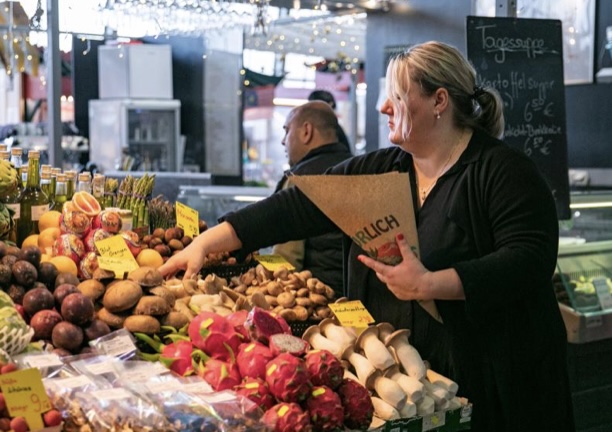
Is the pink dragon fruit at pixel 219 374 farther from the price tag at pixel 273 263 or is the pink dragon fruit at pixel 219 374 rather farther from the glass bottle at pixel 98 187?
the glass bottle at pixel 98 187

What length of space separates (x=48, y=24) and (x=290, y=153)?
140cm

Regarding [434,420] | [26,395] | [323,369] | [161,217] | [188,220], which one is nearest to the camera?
[26,395]

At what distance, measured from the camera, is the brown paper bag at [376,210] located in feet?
8.65

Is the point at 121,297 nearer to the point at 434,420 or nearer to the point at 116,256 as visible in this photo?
the point at 116,256

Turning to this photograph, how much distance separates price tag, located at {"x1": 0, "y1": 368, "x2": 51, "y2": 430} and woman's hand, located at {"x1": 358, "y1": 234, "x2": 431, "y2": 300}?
1.04 m

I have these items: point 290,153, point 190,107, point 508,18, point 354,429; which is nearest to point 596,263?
point 508,18

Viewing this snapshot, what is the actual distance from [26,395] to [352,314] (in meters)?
1.19

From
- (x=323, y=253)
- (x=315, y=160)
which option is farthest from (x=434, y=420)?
(x=315, y=160)

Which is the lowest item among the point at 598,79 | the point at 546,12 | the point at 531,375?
the point at 531,375

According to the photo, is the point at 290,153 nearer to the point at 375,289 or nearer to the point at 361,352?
the point at 375,289

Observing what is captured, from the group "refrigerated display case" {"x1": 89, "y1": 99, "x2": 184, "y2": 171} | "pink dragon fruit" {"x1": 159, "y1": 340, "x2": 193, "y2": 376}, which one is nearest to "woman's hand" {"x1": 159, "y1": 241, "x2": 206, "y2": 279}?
"pink dragon fruit" {"x1": 159, "y1": 340, "x2": 193, "y2": 376}

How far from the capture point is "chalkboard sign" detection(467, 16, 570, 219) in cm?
470

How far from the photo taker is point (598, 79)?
23.3ft

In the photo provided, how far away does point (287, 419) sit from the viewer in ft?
6.75
